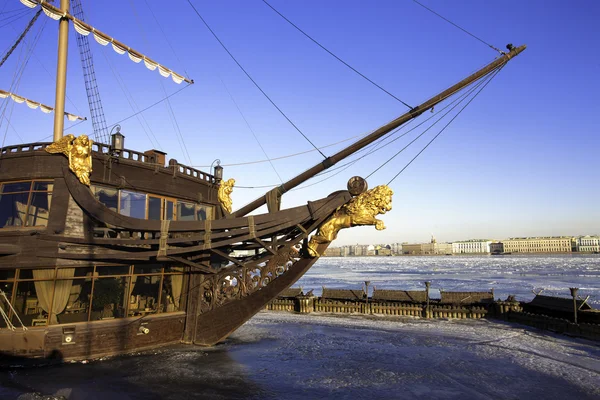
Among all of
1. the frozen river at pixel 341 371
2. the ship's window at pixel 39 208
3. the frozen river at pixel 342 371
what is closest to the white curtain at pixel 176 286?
the frozen river at pixel 342 371

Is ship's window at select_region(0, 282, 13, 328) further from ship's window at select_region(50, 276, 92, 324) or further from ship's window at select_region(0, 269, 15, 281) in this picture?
ship's window at select_region(50, 276, 92, 324)

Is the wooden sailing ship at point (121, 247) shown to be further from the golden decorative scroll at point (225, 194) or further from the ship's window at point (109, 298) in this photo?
the golden decorative scroll at point (225, 194)

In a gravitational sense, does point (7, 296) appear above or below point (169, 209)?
below

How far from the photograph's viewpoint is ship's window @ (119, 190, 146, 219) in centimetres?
1262

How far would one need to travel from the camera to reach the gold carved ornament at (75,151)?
11336 millimetres

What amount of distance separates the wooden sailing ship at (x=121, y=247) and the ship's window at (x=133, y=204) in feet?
0.11

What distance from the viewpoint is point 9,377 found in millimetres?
10000

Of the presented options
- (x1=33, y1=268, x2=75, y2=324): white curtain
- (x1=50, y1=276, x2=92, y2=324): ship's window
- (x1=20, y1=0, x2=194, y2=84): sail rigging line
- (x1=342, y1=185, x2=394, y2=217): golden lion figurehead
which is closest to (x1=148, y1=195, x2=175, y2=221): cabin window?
(x1=50, y1=276, x2=92, y2=324): ship's window

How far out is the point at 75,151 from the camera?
11375mm

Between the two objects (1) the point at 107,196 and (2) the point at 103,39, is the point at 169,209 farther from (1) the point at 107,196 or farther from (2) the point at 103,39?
(2) the point at 103,39

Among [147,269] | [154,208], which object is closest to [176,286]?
[147,269]

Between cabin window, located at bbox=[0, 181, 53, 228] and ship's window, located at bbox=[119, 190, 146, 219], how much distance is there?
6.49 ft

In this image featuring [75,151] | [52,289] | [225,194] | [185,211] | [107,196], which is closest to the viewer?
[52,289]

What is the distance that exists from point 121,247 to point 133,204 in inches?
62.9
